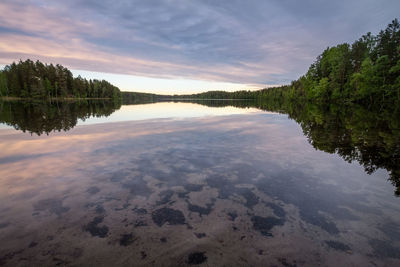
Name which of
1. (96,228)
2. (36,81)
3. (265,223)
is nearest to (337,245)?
(265,223)

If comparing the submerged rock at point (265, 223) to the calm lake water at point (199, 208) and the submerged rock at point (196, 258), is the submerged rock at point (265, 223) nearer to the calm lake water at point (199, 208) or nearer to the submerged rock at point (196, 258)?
the calm lake water at point (199, 208)

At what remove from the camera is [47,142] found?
36.8 ft

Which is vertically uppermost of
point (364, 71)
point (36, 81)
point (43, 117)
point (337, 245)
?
point (36, 81)

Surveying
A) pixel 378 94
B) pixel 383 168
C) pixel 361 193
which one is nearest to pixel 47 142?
pixel 361 193

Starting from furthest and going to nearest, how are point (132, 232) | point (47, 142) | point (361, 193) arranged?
point (47, 142)
point (361, 193)
point (132, 232)

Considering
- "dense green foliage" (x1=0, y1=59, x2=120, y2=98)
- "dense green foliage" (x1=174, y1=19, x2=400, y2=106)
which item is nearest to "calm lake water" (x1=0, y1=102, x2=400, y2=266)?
"dense green foliage" (x1=174, y1=19, x2=400, y2=106)

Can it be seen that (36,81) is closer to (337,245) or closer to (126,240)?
(126,240)

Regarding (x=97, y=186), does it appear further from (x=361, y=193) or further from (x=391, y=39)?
(x=391, y=39)

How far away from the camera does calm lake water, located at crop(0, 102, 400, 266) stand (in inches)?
130

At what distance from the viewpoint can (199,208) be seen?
4754 millimetres

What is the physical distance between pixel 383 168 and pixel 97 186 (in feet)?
34.5

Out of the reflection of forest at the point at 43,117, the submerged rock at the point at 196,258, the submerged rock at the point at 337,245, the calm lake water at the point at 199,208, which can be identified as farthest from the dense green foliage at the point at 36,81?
the submerged rock at the point at 337,245

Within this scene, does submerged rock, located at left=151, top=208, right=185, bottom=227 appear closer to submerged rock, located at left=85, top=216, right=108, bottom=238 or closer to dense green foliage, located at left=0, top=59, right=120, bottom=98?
submerged rock, located at left=85, top=216, right=108, bottom=238

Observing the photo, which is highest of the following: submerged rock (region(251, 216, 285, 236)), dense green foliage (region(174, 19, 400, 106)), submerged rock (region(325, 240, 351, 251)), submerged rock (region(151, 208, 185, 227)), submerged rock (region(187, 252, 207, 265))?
dense green foliage (region(174, 19, 400, 106))
